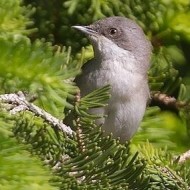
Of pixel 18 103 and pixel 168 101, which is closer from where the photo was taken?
pixel 18 103

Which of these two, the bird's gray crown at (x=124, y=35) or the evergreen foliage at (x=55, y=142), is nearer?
the evergreen foliage at (x=55, y=142)

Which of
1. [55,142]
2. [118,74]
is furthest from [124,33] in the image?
[55,142]

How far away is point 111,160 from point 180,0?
3.53 ft

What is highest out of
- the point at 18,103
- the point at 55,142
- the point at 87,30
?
the point at 18,103

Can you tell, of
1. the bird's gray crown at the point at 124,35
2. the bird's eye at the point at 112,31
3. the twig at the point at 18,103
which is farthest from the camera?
the bird's eye at the point at 112,31

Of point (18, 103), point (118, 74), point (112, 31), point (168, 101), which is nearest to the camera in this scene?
point (18, 103)

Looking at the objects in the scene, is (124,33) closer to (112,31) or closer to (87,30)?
(112,31)

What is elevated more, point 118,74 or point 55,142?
point 55,142

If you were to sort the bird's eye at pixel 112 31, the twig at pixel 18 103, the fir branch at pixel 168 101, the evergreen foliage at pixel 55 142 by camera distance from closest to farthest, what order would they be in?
1. the evergreen foliage at pixel 55 142
2. the twig at pixel 18 103
3. the fir branch at pixel 168 101
4. the bird's eye at pixel 112 31

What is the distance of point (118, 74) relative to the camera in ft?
8.60

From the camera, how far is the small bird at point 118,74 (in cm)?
255

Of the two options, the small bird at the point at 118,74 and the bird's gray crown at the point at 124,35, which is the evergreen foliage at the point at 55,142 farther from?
the bird's gray crown at the point at 124,35

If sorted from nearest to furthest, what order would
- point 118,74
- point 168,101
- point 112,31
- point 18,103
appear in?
1. point 18,103
2. point 168,101
3. point 118,74
4. point 112,31

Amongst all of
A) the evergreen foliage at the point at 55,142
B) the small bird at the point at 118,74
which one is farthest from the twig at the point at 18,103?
the small bird at the point at 118,74
